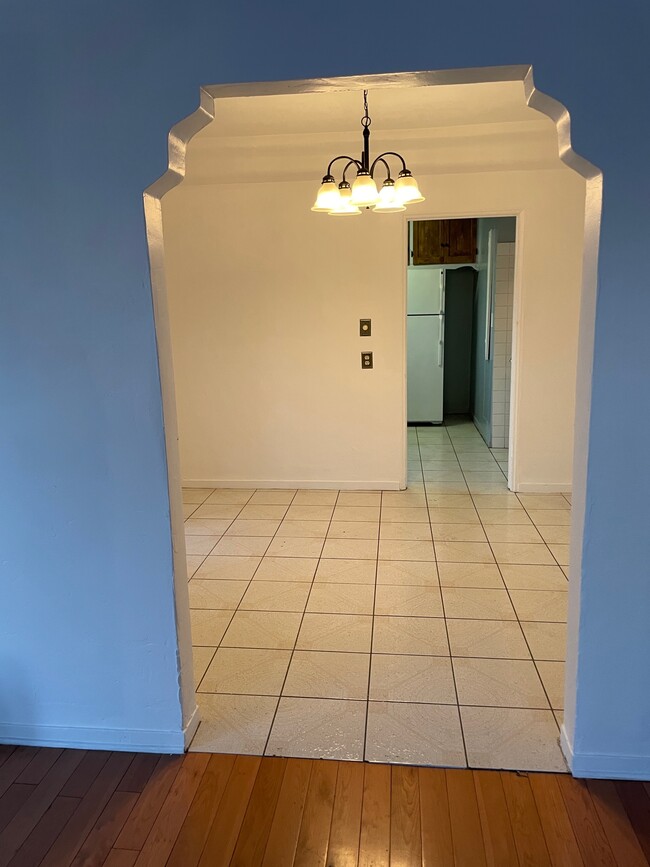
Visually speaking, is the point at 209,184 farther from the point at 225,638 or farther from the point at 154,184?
the point at 225,638

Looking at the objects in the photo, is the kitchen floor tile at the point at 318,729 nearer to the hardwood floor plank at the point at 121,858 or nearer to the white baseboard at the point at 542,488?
the hardwood floor plank at the point at 121,858

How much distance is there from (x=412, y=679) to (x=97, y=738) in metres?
1.14

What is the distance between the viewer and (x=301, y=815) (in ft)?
6.01

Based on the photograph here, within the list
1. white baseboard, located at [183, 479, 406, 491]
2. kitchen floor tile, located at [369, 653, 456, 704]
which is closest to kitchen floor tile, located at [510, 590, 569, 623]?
kitchen floor tile, located at [369, 653, 456, 704]

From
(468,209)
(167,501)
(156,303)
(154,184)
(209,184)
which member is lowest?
(167,501)

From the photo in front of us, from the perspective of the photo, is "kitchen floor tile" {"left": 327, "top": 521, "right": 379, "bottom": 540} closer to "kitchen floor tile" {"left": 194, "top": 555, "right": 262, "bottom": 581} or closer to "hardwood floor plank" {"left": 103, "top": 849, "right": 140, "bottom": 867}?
"kitchen floor tile" {"left": 194, "top": 555, "right": 262, "bottom": 581}

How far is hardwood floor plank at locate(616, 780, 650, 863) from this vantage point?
1728 millimetres

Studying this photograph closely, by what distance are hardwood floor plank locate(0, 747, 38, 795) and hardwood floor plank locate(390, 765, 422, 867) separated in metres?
1.19

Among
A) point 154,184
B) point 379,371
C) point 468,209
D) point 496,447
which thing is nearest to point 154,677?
point 154,184

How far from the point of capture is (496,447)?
5898 millimetres

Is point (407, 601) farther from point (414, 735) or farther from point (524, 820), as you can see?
point (524, 820)

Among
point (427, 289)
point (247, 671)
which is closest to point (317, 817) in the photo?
point (247, 671)

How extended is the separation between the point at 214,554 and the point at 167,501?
1794 millimetres

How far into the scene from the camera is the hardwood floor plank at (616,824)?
1.67 metres
